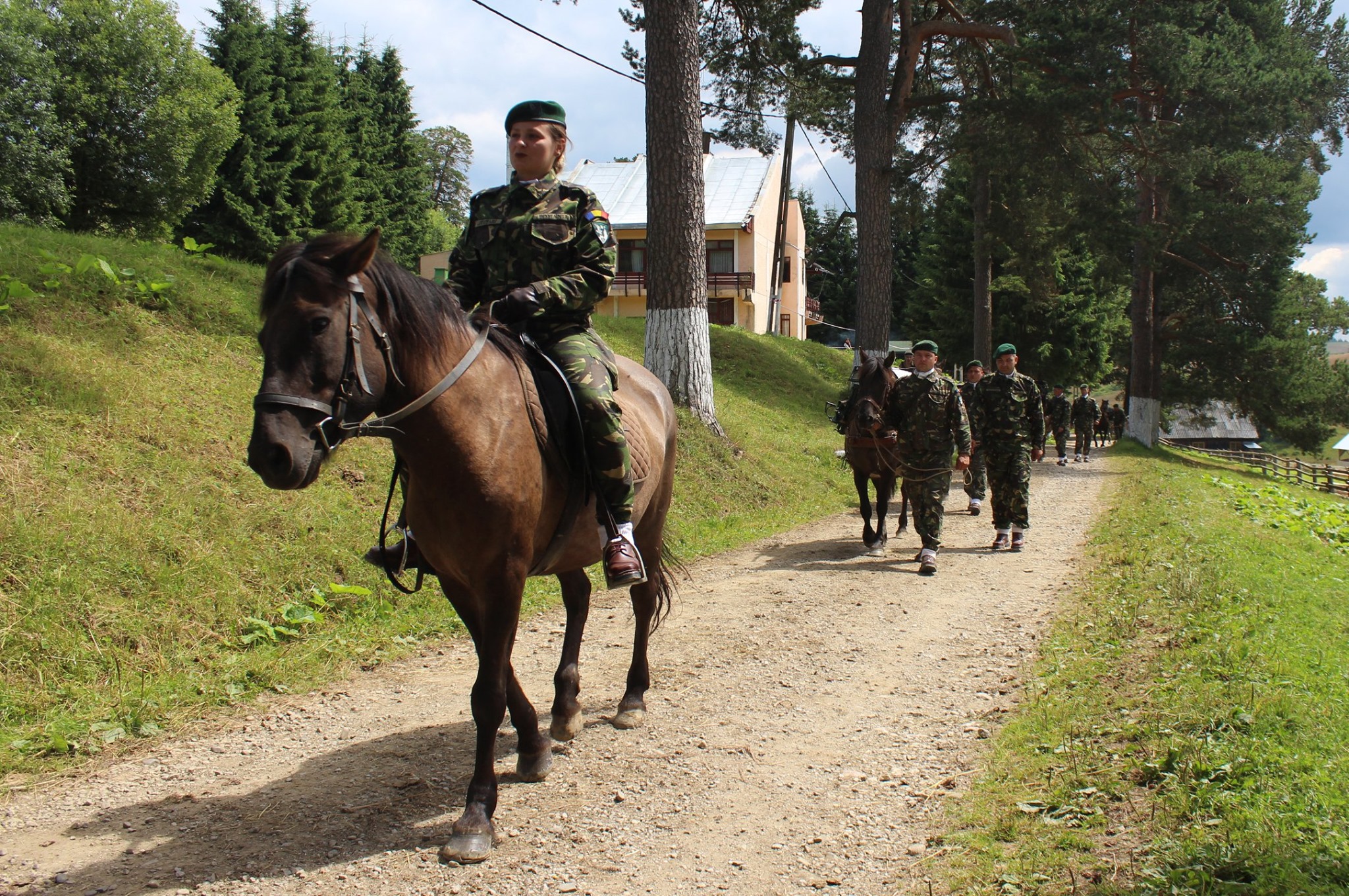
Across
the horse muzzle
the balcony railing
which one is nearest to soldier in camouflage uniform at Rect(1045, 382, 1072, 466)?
the horse muzzle

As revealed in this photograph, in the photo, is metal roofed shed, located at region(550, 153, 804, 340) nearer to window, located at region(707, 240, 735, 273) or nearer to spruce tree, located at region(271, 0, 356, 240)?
window, located at region(707, 240, 735, 273)

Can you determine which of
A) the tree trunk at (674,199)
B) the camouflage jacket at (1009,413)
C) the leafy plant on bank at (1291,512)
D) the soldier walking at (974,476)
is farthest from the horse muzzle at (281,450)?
the leafy plant on bank at (1291,512)

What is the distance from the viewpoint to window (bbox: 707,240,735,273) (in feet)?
150

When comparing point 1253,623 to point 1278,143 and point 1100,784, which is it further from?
point 1278,143

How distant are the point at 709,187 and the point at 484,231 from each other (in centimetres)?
4529

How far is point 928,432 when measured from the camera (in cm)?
1020

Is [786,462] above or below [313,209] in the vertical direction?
below

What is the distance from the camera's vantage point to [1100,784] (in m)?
3.92

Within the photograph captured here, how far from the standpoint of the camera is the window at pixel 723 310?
45.7m

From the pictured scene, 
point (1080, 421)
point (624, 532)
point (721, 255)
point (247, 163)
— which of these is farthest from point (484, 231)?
point (721, 255)

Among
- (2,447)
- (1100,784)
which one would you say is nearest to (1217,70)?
(1100,784)

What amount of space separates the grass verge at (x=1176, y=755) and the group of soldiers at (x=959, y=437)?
2.36 m

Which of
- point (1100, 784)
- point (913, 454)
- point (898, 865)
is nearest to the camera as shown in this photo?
point (898, 865)

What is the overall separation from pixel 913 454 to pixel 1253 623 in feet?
14.7
